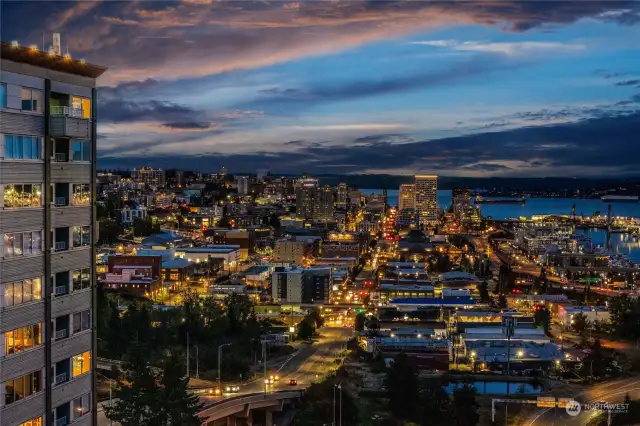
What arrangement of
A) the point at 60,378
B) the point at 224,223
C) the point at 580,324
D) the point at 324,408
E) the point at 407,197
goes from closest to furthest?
the point at 60,378 < the point at 324,408 < the point at 580,324 < the point at 224,223 < the point at 407,197

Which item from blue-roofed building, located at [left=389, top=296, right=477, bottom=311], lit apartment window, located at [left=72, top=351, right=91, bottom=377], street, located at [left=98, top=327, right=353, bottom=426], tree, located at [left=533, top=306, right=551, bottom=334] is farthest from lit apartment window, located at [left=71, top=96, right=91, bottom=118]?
blue-roofed building, located at [left=389, top=296, right=477, bottom=311]

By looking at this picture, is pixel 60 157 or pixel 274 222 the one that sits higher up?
pixel 60 157

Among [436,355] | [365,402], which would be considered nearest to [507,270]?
[436,355]

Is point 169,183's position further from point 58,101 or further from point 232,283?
point 58,101

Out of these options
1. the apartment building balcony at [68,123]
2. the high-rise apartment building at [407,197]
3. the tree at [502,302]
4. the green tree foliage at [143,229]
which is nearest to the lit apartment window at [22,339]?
the apartment building balcony at [68,123]

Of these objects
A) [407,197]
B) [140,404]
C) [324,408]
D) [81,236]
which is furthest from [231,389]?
[407,197]

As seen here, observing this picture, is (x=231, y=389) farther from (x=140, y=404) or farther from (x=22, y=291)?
(x=22, y=291)

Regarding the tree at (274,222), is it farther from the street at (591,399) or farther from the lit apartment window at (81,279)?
the lit apartment window at (81,279)
